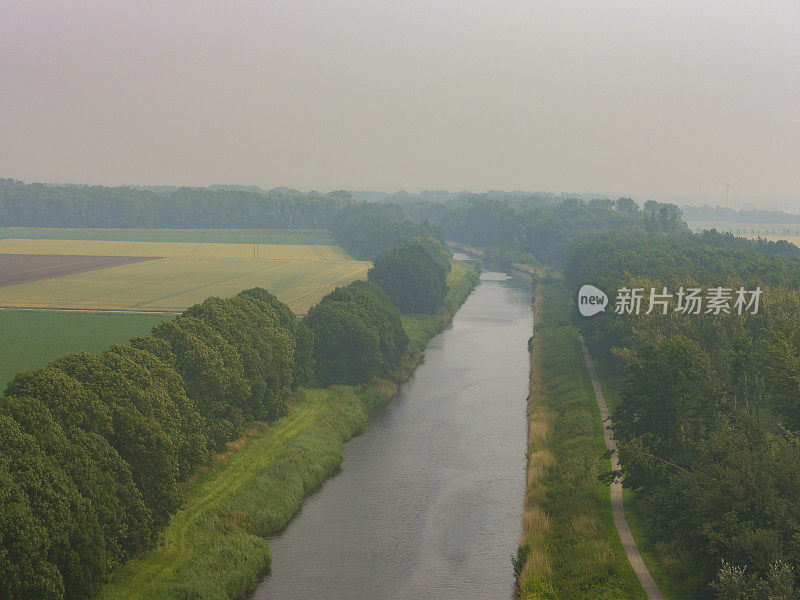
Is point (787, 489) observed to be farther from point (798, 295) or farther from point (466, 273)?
point (466, 273)

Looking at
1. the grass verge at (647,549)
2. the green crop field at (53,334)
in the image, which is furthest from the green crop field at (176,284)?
the grass verge at (647,549)

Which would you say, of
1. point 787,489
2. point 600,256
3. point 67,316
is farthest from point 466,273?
point 787,489

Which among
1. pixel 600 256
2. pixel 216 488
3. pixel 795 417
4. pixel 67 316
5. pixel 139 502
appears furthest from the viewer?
pixel 600 256

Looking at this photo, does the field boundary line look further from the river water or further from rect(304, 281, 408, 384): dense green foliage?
the river water

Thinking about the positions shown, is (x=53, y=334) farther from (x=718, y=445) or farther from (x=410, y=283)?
(x=718, y=445)

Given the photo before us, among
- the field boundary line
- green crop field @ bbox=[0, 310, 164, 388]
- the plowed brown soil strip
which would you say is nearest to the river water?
green crop field @ bbox=[0, 310, 164, 388]

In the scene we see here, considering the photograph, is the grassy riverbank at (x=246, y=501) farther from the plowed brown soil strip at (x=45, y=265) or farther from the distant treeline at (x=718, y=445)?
the plowed brown soil strip at (x=45, y=265)
